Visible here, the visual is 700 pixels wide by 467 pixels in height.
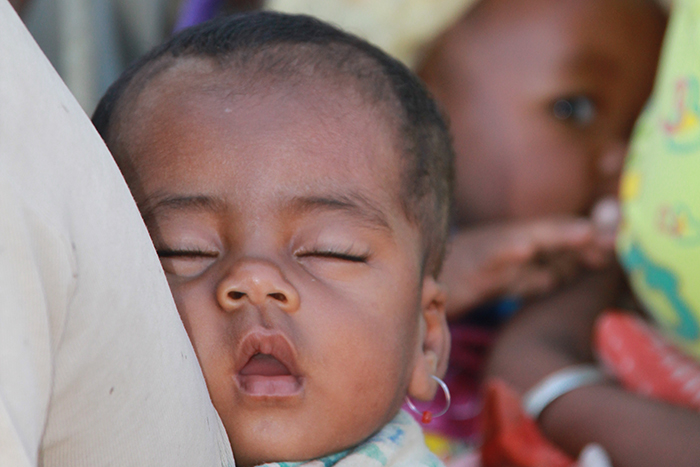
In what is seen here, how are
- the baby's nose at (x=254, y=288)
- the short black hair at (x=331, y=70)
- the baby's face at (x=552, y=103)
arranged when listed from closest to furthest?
the baby's nose at (x=254, y=288) → the short black hair at (x=331, y=70) → the baby's face at (x=552, y=103)

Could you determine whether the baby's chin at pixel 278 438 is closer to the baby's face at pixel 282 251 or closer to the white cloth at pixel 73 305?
the baby's face at pixel 282 251

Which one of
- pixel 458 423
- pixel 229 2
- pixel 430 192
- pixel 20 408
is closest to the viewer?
pixel 20 408

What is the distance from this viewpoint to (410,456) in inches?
38.9

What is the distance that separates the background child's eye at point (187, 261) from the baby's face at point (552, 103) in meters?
1.41

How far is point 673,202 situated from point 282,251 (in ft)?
2.83

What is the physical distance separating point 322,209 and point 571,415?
2.86ft

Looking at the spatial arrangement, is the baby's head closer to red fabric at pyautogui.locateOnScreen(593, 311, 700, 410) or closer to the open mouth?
the open mouth

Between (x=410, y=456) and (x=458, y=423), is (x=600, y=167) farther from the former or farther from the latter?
(x=410, y=456)

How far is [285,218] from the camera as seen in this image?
3.05ft

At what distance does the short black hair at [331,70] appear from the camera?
3.45 feet

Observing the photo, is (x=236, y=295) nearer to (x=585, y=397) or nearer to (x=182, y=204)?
(x=182, y=204)

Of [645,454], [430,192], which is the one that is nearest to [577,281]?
[645,454]

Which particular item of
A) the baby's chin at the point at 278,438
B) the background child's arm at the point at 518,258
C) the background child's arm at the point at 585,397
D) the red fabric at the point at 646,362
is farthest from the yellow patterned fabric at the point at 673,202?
the baby's chin at the point at 278,438

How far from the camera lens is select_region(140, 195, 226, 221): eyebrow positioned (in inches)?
36.3
